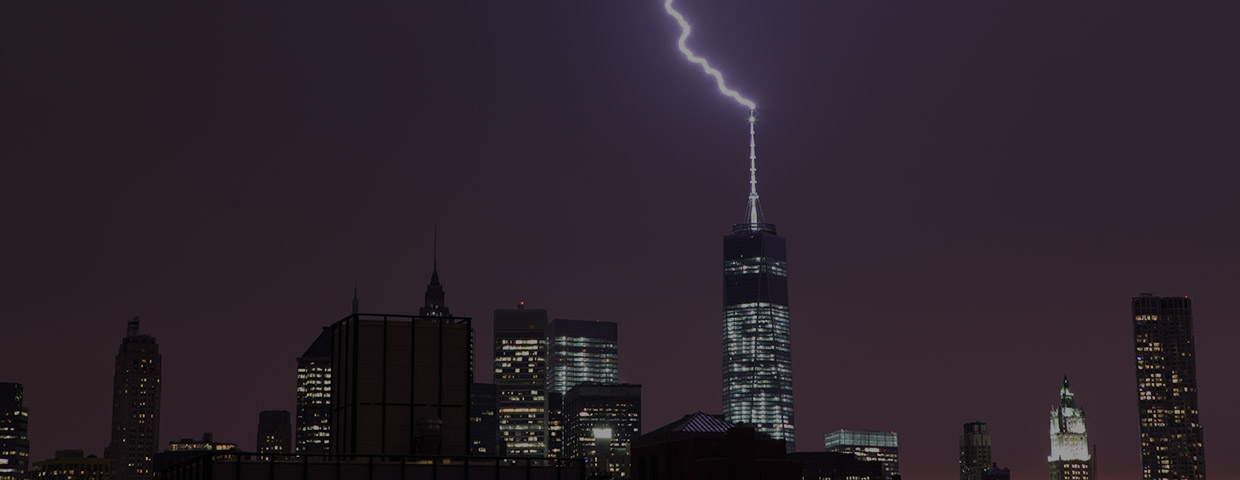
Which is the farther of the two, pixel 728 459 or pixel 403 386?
pixel 728 459

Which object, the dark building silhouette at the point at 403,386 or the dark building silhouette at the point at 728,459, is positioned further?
the dark building silhouette at the point at 728,459

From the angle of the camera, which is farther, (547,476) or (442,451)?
(442,451)

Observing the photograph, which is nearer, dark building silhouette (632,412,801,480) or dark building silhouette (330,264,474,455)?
dark building silhouette (330,264,474,455)

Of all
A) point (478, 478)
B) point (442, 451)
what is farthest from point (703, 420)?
point (478, 478)

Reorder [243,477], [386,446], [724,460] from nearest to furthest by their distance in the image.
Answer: [243,477] < [386,446] < [724,460]

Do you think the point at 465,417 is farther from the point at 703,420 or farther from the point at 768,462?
the point at 703,420

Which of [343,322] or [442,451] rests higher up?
[343,322]

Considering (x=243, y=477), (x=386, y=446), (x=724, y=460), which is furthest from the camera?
(x=724, y=460)
